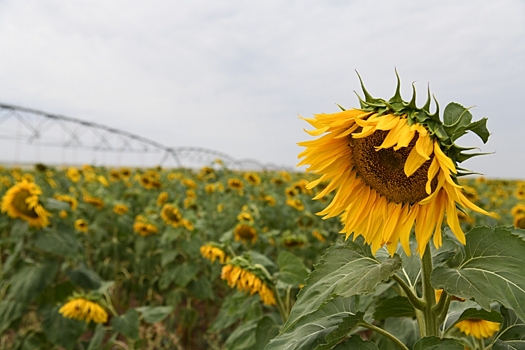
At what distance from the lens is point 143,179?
6066 millimetres

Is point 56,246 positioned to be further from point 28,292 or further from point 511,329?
point 511,329

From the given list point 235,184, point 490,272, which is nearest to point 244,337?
point 490,272

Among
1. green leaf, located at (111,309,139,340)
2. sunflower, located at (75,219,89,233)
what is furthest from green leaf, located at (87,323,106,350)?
sunflower, located at (75,219,89,233)

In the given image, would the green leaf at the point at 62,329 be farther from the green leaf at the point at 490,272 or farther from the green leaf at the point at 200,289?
the green leaf at the point at 490,272

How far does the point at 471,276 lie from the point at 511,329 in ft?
1.05

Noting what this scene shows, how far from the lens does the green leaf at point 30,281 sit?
232 centimetres

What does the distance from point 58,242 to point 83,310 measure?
0.46 meters

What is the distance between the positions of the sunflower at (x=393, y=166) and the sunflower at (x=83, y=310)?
1.71m

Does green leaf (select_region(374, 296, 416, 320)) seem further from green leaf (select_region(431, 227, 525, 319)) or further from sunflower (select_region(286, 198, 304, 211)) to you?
sunflower (select_region(286, 198, 304, 211))

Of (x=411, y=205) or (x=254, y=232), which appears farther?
(x=254, y=232)

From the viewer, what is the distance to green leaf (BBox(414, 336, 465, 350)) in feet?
2.81

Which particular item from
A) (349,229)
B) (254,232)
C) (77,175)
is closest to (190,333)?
(254,232)

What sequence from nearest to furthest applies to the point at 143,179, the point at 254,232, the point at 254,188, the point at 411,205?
the point at 411,205
the point at 254,232
the point at 143,179
the point at 254,188

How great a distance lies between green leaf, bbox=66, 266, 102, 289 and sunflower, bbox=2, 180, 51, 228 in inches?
13.7
